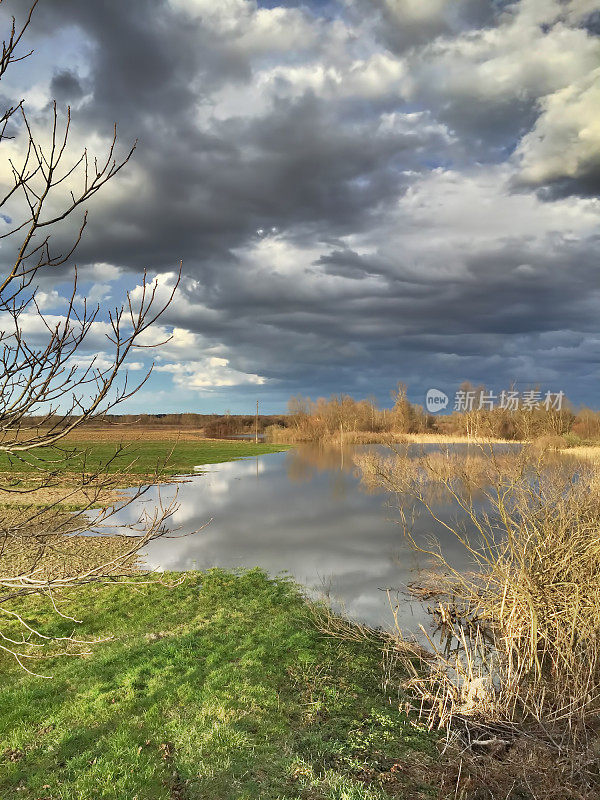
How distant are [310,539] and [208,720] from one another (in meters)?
13.3

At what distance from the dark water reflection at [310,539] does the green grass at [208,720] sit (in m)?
2.85

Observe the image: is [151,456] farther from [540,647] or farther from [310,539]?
[540,647]

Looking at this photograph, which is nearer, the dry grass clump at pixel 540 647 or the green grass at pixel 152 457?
the dry grass clump at pixel 540 647

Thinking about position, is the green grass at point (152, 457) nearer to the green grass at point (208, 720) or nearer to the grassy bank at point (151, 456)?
the grassy bank at point (151, 456)

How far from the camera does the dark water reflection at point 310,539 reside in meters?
13.9

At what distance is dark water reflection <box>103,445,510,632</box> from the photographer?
13854 millimetres

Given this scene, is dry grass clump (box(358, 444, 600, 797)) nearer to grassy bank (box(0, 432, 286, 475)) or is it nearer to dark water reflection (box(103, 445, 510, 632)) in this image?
dark water reflection (box(103, 445, 510, 632))

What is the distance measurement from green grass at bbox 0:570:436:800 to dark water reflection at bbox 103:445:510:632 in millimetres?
2849

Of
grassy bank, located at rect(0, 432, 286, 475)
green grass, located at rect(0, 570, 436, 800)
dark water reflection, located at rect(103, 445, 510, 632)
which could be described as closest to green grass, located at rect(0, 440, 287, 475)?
grassy bank, located at rect(0, 432, 286, 475)

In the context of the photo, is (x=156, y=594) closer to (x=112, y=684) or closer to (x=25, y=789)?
(x=112, y=684)

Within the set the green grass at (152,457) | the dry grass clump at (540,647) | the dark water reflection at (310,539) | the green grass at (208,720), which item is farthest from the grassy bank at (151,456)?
the dry grass clump at (540,647)

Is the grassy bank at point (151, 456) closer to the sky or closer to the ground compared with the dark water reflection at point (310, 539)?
closer to the sky

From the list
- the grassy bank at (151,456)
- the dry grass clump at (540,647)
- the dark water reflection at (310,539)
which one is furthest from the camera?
the grassy bank at (151,456)

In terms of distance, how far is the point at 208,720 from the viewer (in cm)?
698
